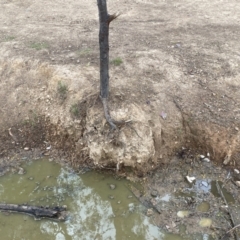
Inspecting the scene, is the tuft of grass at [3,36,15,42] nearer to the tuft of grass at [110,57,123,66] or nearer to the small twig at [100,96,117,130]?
the tuft of grass at [110,57,123,66]

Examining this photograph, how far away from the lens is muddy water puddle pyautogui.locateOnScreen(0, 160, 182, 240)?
4.82 meters

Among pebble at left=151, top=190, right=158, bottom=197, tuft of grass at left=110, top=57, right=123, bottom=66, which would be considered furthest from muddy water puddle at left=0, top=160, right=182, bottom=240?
tuft of grass at left=110, top=57, right=123, bottom=66

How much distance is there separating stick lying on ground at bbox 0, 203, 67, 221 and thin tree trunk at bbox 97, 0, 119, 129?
1.67 meters

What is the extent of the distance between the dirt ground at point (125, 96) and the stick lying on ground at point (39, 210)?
0.95 m

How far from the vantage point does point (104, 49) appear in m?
5.09

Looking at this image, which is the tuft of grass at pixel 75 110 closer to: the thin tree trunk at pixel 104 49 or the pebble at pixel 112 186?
the thin tree trunk at pixel 104 49

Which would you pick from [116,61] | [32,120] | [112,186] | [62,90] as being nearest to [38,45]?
[62,90]

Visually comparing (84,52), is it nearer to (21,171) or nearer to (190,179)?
(21,171)

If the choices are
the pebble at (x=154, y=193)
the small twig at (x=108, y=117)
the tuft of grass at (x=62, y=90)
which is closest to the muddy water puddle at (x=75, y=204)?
the pebble at (x=154, y=193)

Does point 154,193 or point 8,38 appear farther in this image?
point 8,38

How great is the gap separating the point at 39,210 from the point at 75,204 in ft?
2.01

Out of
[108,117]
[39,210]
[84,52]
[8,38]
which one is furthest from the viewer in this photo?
[8,38]

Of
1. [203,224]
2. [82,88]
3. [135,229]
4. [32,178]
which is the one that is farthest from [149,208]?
[82,88]

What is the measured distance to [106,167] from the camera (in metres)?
5.62
